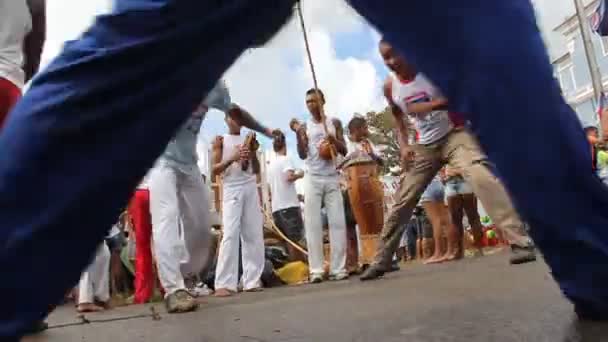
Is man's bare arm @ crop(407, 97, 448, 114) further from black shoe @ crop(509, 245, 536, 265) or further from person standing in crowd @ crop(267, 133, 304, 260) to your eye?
person standing in crowd @ crop(267, 133, 304, 260)

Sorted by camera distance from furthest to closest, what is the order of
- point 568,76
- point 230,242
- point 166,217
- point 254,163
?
point 568,76 < point 254,163 < point 230,242 < point 166,217

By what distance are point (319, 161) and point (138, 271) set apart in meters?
2.36

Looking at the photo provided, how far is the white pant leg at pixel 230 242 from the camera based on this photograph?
6.67 m

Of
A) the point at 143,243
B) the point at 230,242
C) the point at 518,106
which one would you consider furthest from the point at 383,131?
the point at 518,106

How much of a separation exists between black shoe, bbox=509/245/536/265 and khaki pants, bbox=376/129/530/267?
0.06 meters

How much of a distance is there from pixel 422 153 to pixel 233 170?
6.66 ft

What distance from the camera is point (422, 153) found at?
237 inches

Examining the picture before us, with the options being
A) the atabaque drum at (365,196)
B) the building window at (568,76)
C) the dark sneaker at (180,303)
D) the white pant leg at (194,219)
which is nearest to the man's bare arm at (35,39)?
the dark sneaker at (180,303)

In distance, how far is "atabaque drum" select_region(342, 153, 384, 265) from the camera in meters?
8.50

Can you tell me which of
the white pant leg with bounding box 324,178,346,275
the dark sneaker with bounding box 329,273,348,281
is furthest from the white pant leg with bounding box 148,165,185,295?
the white pant leg with bounding box 324,178,346,275

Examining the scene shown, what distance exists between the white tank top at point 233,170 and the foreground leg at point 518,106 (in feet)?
18.4

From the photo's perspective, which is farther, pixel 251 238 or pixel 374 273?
pixel 251 238

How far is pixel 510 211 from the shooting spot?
18.4 feet

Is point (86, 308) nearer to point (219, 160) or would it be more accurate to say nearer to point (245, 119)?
point (219, 160)
